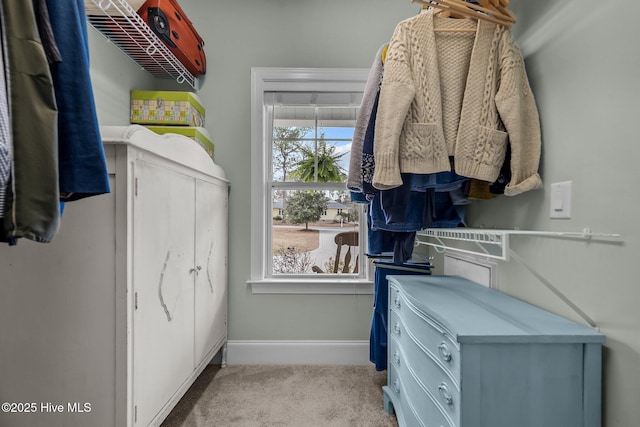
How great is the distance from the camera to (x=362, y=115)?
1.32 m

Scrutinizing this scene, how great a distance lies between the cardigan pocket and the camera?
3.81 ft

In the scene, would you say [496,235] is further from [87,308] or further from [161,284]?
[87,308]

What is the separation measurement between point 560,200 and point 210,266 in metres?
1.74

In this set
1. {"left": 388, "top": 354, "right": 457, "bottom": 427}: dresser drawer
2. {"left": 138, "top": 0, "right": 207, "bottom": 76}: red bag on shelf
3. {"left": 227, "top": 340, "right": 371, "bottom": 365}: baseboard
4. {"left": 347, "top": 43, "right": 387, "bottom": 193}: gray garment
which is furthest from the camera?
{"left": 227, "top": 340, "right": 371, "bottom": 365}: baseboard

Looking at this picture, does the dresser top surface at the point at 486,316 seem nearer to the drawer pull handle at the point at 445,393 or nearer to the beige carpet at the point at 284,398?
the drawer pull handle at the point at 445,393

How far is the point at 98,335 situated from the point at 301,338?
1420mm

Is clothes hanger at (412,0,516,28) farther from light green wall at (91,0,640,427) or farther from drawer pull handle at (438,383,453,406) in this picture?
drawer pull handle at (438,383,453,406)

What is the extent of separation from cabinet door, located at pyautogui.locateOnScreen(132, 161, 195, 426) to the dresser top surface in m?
1.03

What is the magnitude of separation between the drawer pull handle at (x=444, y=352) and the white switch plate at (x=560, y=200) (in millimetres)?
622

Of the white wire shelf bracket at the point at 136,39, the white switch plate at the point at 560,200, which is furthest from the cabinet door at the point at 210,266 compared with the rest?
the white switch plate at the point at 560,200

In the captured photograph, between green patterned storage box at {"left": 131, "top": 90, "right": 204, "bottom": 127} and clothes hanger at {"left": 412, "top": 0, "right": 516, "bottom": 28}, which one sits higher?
clothes hanger at {"left": 412, "top": 0, "right": 516, "bottom": 28}

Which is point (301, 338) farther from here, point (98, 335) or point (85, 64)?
point (85, 64)

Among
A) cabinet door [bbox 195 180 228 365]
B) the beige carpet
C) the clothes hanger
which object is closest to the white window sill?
cabinet door [bbox 195 180 228 365]

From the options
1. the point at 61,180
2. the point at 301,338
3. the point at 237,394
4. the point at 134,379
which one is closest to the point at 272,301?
the point at 301,338
